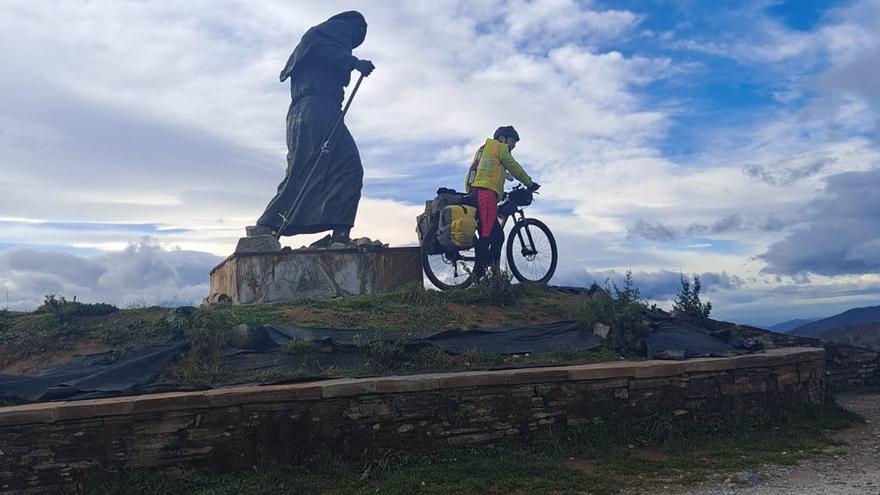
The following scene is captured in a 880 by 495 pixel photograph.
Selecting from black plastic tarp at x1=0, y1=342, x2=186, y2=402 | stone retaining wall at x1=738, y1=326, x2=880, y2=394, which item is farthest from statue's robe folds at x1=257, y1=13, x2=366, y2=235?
stone retaining wall at x1=738, y1=326, x2=880, y2=394

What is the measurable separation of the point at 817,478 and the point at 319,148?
9.86 metres

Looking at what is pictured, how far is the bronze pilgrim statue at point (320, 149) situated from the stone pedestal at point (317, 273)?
1.35 metres

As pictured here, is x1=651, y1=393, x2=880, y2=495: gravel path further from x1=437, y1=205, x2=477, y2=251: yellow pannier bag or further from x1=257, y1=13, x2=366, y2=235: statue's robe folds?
x1=257, y1=13, x2=366, y2=235: statue's robe folds

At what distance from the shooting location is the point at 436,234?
1116 cm

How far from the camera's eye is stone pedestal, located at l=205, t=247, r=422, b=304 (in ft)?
37.1

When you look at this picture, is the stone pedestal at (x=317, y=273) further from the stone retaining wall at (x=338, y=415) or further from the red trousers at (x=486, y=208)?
the stone retaining wall at (x=338, y=415)

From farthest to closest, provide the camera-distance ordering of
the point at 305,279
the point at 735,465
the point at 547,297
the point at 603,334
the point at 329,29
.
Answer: the point at 329,29 → the point at 305,279 → the point at 547,297 → the point at 603,334 → the point at 735,465

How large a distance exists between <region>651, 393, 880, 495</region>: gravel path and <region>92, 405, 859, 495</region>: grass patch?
0.19m

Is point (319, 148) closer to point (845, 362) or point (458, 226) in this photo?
point (458, 226)

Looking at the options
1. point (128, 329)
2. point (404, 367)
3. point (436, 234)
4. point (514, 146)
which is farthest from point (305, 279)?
point (404, 367)

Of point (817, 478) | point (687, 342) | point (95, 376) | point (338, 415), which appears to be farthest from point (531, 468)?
point (95, 376)

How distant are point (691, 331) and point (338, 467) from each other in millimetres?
5479

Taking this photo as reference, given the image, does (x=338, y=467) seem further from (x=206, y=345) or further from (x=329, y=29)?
(x=329, y=29)

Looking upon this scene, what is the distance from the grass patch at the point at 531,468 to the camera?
529 centimetres
